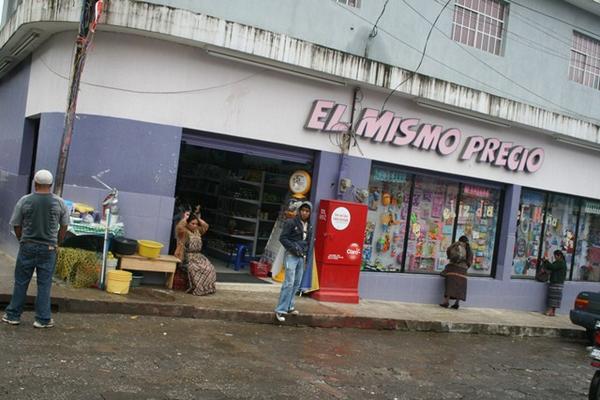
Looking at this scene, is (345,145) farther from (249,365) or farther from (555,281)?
(555,281)

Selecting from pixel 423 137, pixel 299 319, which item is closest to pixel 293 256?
pixel 299 319

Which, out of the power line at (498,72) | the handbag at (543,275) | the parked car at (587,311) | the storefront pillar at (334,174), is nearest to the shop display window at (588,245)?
the handbag at (543,275)

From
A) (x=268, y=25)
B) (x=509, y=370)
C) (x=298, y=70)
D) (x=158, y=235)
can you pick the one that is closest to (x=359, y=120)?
(x=298, y=70)

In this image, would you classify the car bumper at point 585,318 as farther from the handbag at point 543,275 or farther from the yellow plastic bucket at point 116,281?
the yellow plastic bucket at point 116,281

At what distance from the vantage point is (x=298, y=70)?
1119 cm

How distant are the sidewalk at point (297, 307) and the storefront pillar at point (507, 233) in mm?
1118

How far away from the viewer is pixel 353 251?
11.6m

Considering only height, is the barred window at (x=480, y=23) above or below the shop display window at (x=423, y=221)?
above

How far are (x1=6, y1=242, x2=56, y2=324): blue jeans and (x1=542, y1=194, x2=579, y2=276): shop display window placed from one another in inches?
501

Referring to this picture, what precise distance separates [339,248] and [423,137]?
3248 millimetres

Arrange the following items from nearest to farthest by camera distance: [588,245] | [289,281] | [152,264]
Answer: [289,281] → [152,264] → [588,245]

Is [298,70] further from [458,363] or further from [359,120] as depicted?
[458,363]

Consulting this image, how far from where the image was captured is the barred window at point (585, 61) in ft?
51.8

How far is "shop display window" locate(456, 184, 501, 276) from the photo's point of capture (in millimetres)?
14383
